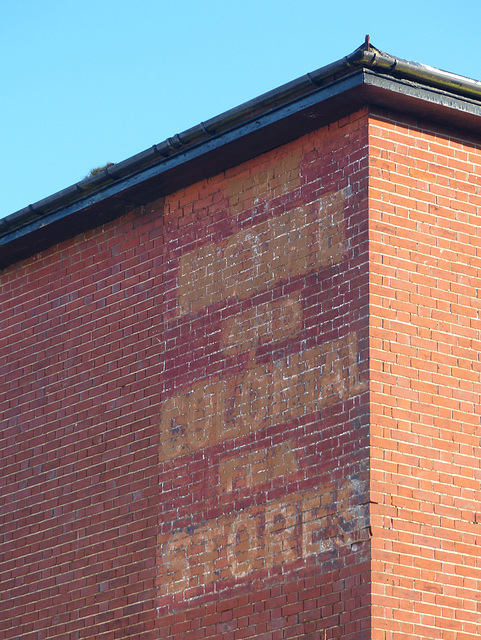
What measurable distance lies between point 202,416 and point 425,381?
212 centimetres

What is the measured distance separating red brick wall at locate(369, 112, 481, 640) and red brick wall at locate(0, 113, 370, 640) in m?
0.17

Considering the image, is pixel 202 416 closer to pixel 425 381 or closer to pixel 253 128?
pixel 425 381

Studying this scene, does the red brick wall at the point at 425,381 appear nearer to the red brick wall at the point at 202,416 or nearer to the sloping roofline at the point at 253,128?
the red brick wall at the point at 202,416

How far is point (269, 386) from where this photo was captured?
11.3m

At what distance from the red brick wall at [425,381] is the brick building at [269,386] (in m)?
0.02

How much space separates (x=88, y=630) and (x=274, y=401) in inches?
112

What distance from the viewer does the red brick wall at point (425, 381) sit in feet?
33.2

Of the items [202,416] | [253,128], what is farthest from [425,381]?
[253,128]

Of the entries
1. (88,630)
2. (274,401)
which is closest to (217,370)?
(274,401)

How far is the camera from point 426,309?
10.9 meters

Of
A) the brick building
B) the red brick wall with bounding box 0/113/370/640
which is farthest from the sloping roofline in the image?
the red brick wall with bounding box 0/113/370/640

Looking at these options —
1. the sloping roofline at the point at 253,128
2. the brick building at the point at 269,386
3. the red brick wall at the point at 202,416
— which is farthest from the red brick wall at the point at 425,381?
the sloping roofline at the point at 253,128

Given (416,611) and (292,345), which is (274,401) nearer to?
(292,345)

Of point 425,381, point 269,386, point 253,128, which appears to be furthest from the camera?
point 253,128
